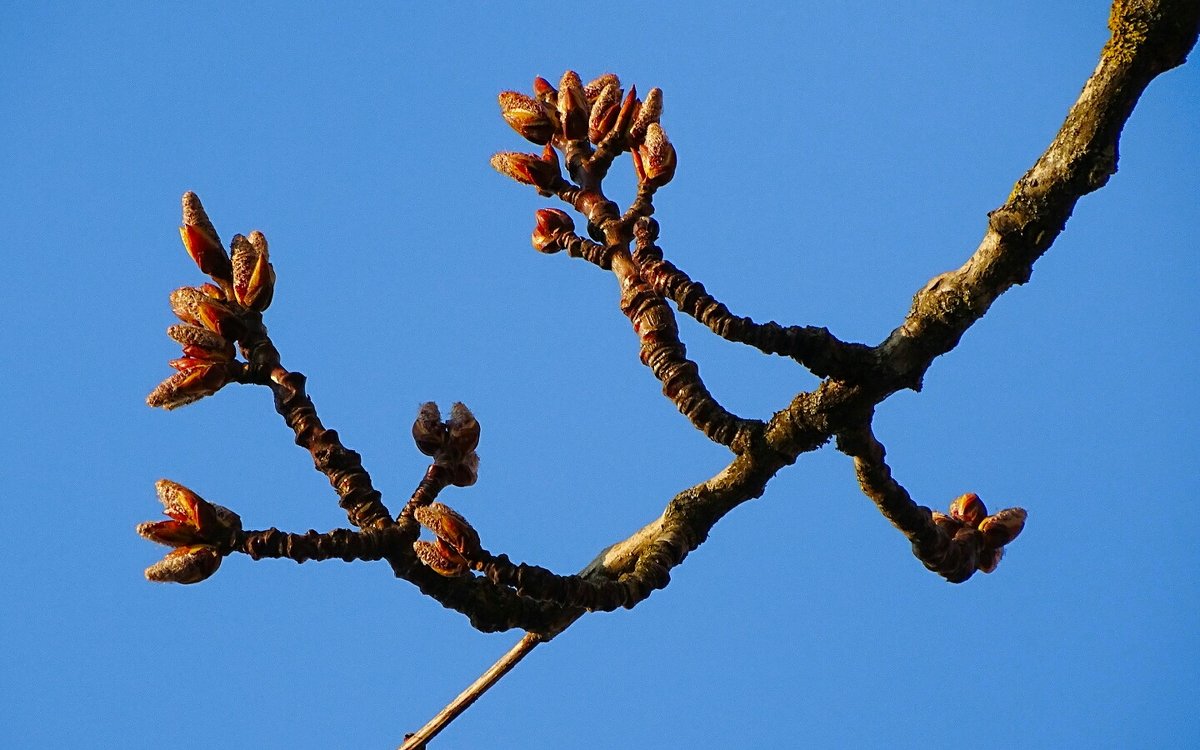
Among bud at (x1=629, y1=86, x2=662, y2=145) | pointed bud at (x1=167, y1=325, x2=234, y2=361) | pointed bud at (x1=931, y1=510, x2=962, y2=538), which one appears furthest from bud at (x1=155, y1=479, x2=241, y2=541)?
pointed bud at (x1=931, y1=510, x2=962, y2=538)

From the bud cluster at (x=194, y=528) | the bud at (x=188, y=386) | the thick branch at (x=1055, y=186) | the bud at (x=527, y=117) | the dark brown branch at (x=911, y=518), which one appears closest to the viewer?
the thick branch at (x=1055, y=186)

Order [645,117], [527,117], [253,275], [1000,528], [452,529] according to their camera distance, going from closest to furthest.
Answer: [452,529]
[253,275]
[645,117]
[527,117]
[1000,528]

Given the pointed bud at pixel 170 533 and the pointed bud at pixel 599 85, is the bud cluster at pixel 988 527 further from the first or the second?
the pointed bud at pixel 170 533

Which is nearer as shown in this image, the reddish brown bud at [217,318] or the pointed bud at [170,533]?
the pointed bud at [170,533]

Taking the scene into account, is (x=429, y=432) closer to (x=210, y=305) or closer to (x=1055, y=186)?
(x=210, y=305)

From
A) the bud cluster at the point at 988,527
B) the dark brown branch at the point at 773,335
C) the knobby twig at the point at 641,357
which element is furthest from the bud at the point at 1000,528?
the dark brown branch at the point at 773,335

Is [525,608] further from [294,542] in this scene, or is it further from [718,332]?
[718,332]

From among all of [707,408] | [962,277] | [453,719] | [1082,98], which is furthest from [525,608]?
[1082,98]

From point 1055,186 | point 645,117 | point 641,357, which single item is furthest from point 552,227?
point 1055,186
